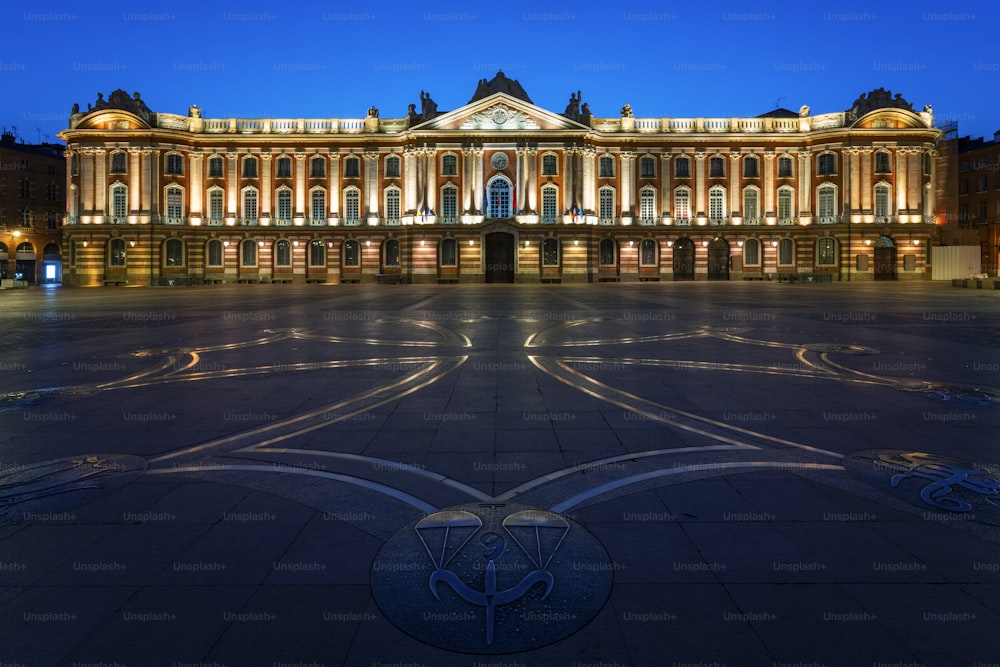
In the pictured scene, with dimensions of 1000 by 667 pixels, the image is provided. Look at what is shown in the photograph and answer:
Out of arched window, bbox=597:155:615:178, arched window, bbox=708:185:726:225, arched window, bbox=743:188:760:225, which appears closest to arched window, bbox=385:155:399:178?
arched window, bbox=597:155:615:178

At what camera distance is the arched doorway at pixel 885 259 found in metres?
58.8

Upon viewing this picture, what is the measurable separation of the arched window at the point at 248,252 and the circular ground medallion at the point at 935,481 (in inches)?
2424

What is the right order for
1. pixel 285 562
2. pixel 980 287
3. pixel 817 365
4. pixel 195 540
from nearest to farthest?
pixel 285 562
pixel 195 540
pixel 817 365
pixel 980 287

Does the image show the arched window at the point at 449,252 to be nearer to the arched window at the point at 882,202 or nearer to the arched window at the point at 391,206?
the arched window at the point at 391,206

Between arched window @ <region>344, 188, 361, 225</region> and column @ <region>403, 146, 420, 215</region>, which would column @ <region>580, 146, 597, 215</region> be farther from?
arched window @ <region>344, 188, 361, 225</region>

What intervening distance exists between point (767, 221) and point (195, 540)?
208ft

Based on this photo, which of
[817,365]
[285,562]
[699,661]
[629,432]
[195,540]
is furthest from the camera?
[817,365]

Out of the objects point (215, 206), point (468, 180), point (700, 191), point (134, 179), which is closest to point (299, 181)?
point (215, 206)

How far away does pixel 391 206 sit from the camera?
60406mm

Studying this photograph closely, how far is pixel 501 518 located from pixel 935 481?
3679 mm

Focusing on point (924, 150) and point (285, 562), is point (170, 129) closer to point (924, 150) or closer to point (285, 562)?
point (285, 562)

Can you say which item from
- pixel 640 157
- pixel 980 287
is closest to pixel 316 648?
pixel 980 287

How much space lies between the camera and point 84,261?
58.0 m

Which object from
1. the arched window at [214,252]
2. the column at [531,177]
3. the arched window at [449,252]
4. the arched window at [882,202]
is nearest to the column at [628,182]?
the column at [531,177]
